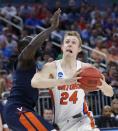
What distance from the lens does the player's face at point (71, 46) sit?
7.03 metres

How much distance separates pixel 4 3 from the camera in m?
20.0

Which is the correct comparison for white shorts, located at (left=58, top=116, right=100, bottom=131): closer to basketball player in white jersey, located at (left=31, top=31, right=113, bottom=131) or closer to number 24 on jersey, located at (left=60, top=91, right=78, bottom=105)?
basketball player in white jersey, located at (left=31, top=31, right=113, bottom=131)

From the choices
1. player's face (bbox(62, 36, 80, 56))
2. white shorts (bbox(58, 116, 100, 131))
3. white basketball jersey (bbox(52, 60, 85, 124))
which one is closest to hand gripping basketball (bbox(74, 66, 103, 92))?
white basketball jersey (bbox(52, 60, 85, 124))

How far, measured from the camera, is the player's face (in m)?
7.03

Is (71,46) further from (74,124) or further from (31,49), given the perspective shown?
(74,124)

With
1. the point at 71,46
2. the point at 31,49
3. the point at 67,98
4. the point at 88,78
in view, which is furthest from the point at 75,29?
the point at 31,49

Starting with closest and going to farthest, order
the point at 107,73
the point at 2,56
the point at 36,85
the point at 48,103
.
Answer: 1. the point at 36,85
2. the point at 48,103
3. the point at 107,73
4. the point at 2,56

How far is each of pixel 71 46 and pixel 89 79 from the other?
1.67 ft

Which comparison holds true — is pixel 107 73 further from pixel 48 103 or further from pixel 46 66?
pixel 46 66

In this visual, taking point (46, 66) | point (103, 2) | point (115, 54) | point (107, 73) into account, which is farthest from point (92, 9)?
point (46, 66)

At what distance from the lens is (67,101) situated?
6.98 m

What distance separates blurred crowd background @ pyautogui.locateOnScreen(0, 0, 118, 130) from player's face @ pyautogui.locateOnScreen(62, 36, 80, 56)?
11.5 feet

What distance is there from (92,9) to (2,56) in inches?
234

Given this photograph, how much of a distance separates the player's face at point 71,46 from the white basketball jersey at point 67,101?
295 mm
